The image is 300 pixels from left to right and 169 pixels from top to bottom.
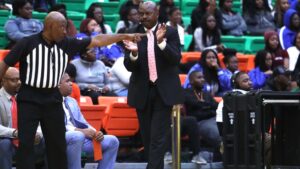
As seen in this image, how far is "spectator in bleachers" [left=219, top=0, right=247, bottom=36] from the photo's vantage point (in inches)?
730

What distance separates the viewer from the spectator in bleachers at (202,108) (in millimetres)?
13945

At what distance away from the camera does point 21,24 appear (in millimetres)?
15578

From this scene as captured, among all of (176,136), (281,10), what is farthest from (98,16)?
(176,136)

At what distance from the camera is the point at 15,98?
1172cm

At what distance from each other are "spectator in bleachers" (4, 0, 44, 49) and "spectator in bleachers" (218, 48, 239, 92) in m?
2.85

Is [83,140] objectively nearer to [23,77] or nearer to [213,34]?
[23,77]

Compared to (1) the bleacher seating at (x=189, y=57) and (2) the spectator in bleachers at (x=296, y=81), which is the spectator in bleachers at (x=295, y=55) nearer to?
(2) the spectator in bleachers at (x=296, y=81)

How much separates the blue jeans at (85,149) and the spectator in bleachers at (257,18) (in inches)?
298

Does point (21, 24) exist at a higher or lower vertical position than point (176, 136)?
higher

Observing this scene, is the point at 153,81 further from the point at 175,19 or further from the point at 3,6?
the point at 3,6

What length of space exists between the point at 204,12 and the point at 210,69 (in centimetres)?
289

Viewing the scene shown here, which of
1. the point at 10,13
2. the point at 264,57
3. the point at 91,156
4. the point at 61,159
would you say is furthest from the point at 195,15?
the point at 61,159

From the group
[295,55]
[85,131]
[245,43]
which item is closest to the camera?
[85,131]

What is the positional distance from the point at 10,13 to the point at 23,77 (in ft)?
20.0
